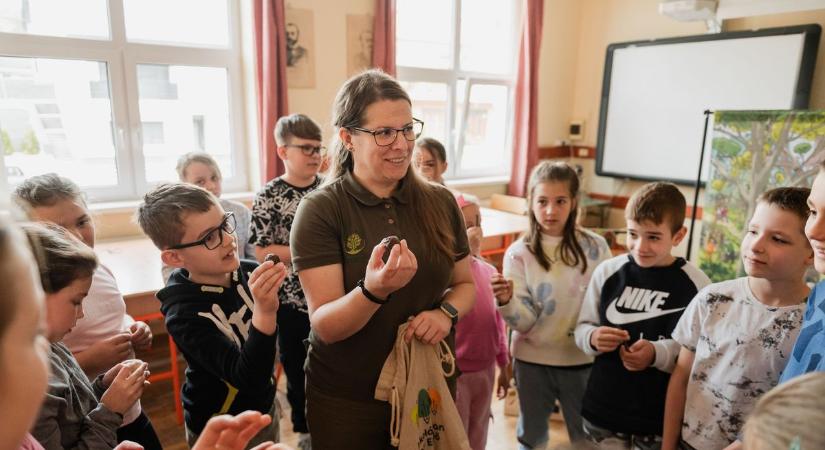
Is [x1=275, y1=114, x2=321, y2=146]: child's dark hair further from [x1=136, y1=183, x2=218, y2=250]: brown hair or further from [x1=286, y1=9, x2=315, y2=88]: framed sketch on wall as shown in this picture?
[x1=286, y1=9, x2=315, y2=88]: framed sketch on wall

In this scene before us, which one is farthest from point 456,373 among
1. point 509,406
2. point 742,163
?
point 742,163

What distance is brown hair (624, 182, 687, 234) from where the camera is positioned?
5.16 feet

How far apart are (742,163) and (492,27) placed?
10.3 ft

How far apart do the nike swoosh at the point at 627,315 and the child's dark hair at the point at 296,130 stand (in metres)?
1.45

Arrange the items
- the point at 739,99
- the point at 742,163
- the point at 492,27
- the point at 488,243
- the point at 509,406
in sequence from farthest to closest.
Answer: the point at 492,27, the point at 739,99, the point at 488,243, the point at 742,163, the point at 509,406

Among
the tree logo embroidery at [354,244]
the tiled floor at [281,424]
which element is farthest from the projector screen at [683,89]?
the tree logo embroidery at [354,244]

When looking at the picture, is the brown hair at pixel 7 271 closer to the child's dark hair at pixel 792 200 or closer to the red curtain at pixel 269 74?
the child's dark hair at pixel 792 200

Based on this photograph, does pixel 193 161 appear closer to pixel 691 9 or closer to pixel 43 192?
pixel 43 192

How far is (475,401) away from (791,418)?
54.4 inches

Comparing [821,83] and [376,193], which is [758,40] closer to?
[821,83]

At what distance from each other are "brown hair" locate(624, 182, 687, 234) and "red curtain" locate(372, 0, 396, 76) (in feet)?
10.00

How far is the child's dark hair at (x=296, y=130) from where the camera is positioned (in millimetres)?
2219

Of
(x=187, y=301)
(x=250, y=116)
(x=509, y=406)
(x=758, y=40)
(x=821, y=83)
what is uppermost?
(x=758, y=40)

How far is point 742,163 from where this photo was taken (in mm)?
3338
